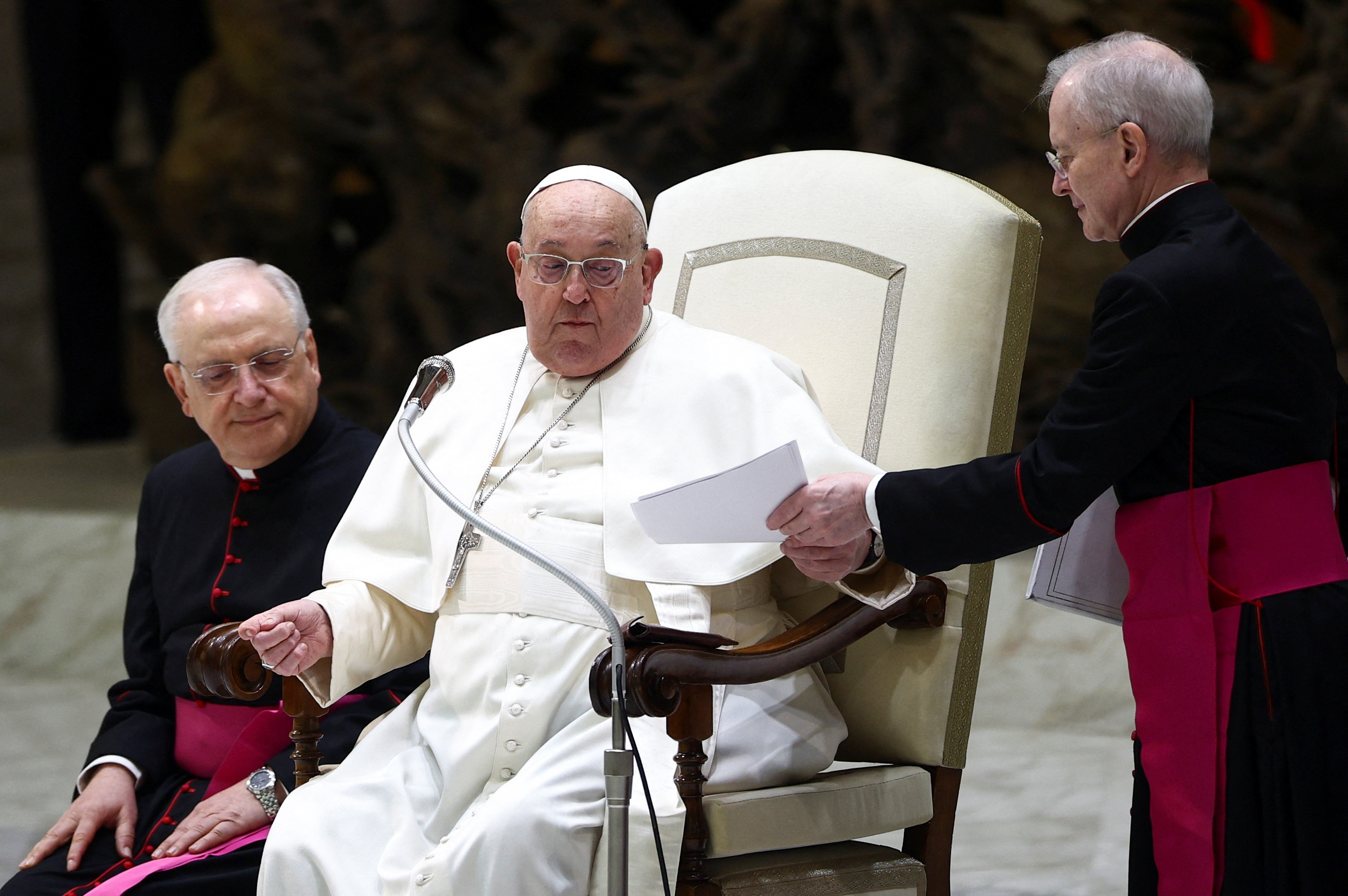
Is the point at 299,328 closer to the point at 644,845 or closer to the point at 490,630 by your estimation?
the point at 490,630

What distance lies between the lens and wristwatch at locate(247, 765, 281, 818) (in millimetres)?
2893

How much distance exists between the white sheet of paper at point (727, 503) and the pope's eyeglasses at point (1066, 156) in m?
0.65

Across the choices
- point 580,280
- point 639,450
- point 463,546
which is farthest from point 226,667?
point 580,280

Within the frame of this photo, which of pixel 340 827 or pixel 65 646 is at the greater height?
pixel 340 827

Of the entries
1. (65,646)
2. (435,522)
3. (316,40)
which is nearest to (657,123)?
(316,40)

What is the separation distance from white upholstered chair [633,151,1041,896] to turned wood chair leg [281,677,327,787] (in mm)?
901

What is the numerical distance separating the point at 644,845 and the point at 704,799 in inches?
5.6

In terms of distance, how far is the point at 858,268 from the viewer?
311 cm

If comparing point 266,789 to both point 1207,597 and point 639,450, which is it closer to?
point 639,450

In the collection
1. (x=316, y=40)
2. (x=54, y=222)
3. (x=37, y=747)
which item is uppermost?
(x=316, y=40)

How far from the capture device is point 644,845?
241 cm

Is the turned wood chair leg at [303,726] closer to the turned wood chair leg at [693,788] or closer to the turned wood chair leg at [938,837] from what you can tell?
the turned wood chair leg at [693,788]

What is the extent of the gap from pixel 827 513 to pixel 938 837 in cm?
75

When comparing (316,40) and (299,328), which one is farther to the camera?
(316,40)
